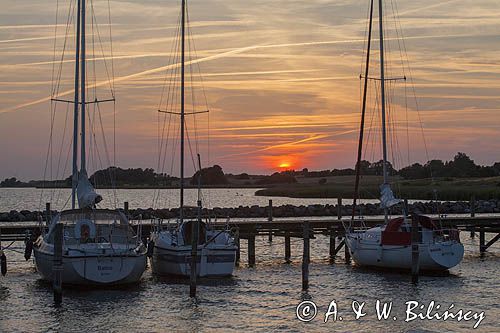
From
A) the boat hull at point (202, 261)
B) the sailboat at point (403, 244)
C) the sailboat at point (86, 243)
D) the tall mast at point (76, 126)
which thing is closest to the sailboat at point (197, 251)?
the boat hull at point (202, 261)

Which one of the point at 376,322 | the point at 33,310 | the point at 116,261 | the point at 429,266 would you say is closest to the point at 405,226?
the point at 429,266

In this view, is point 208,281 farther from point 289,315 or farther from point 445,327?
point 445,327

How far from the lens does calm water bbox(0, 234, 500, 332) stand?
2723 cm

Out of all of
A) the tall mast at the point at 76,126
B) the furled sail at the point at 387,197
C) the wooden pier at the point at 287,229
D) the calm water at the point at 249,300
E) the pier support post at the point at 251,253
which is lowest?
the calm water at the point at 249,300

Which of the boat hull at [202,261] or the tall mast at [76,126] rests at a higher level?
the tall mast at [76,126]

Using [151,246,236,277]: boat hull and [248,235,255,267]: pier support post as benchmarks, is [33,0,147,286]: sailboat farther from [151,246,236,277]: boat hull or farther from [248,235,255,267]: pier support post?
[248,235,255,267]: pier support post

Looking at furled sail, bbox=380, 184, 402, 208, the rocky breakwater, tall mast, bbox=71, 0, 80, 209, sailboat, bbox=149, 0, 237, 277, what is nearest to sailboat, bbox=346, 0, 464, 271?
furled sail, bbox=380, 184, 402, 208

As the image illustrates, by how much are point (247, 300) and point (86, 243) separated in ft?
22.8

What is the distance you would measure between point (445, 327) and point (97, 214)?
15583 millimetres

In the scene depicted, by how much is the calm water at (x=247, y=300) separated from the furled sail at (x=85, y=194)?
12.7ft

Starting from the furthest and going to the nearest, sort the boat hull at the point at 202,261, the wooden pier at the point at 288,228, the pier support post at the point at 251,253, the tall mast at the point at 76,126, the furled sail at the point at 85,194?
the wooden pier at the point at 288,228 < the pier support post at the point at 251,253 < the tall mast at the point at 76,126 < the boat hull at the point at 202,261 < the furled sail at the point at 85,194

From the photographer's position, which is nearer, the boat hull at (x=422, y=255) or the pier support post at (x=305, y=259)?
the pier support post at (x=305, y=259)

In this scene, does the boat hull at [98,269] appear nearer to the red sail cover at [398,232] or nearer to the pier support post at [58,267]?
the pier support post at [58,267]

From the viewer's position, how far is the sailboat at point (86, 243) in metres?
32.2
